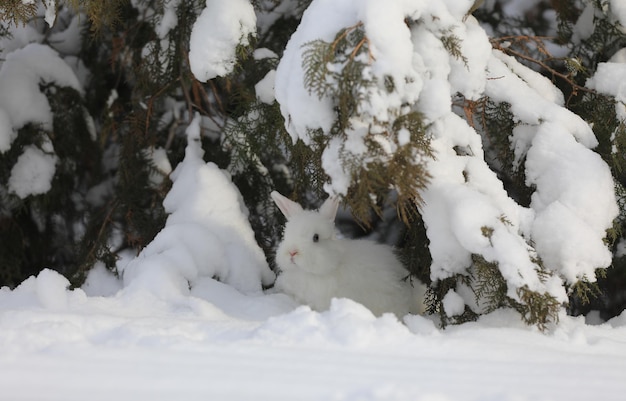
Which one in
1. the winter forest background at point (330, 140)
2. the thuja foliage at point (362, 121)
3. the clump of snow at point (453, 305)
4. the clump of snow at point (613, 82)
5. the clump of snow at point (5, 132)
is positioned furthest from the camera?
the clump of snow at point (5, 132)

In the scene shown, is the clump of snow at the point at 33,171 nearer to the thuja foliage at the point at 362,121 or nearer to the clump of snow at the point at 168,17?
the clump of snow at the point at 168,17

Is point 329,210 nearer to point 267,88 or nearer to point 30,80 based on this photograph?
point 267,88

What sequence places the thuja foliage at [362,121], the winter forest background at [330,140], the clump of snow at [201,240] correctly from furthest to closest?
the clump of snow at [201,240] < the winter forest background at [330,140] < the thuja foliage at [362,121]

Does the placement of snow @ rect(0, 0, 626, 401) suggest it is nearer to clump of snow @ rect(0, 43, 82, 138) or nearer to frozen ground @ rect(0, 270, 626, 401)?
frozen ground @ rect(0, 270, 626, 401)

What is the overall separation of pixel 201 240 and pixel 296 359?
1732mm

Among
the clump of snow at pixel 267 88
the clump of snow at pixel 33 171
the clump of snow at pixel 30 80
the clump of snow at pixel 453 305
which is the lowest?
the clump of snow at pixel 33 171

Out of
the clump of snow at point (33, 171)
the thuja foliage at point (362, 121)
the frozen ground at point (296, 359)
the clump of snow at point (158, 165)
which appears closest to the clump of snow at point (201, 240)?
the clump of snow at point (158, 165)

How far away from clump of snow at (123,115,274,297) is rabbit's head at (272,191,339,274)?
1.04ft

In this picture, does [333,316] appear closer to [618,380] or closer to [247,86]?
[618,380]

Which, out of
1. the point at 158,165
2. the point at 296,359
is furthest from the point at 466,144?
the point at 158,165

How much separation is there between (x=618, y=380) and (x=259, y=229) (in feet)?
8.55

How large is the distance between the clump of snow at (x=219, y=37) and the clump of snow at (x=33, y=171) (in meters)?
1.53

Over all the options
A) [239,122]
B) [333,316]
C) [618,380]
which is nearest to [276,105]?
[239,122]

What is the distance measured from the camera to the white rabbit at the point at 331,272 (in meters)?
3.75
